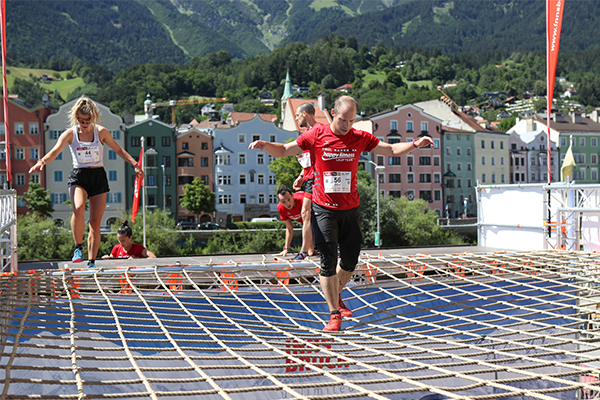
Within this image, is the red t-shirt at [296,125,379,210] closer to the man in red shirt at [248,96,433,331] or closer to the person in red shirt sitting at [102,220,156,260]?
the man in red shirt at [248,96,433,331]

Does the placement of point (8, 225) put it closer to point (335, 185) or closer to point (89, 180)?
point (89, 180)

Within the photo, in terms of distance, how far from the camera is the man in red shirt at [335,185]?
15.2 ft

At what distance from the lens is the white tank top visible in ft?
22.1

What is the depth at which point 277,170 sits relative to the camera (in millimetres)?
47531

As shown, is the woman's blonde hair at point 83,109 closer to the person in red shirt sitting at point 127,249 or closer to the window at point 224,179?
the person in red shirt sitting at point 127,249

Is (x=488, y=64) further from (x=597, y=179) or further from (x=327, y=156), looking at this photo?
(x=327, y=156)

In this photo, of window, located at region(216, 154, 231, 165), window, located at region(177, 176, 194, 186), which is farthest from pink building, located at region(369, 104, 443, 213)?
window, located at region(177, 176, 194, 186)

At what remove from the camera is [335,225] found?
15.3ft

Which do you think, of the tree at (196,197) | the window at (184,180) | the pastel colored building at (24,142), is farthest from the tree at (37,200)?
the window at (184,180)

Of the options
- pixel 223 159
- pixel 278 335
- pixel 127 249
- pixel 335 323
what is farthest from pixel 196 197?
pixel 335 323

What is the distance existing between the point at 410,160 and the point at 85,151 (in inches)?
2201

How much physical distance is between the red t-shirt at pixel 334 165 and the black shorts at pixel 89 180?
3.19m

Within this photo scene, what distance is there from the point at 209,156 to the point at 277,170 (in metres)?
11.0

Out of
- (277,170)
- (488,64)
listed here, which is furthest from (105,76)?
(277,170)
